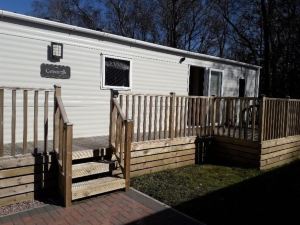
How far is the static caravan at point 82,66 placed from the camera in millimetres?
5836

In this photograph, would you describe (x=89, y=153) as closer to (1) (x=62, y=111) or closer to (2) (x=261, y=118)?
(1) (x=62, y=111)

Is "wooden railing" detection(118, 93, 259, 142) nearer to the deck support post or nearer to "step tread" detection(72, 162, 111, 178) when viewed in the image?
the deck support post

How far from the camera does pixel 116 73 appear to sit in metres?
7.51

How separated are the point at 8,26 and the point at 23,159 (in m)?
2.63

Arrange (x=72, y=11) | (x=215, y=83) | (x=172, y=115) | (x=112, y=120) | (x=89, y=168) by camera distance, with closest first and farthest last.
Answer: (x=89, y=168)
(x=112, y=120)
(x=172, y=115)
(x=215, y=83)
(x=72, y=11)

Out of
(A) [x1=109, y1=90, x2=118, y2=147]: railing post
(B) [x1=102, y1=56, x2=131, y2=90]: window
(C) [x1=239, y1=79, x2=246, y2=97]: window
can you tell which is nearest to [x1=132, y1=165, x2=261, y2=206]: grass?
(A) [x1=109, y1=90, x2=118, y2=147]: railing post

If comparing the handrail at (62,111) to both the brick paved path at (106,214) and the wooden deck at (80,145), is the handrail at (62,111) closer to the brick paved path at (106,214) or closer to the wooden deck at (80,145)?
the wooden deck at (80,145)

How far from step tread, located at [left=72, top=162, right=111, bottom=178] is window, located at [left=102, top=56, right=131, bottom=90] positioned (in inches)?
102

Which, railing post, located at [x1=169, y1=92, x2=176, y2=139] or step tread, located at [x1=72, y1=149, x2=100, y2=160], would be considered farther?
railing post, located at [x1=169, y1=92, x2=176, y2=139]

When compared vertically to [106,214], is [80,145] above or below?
above

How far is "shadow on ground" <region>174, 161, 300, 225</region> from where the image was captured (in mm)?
4248

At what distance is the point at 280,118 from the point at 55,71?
534cm

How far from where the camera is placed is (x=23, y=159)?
14.7 ft

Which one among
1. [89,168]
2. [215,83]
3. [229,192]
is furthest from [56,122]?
[215,83]
